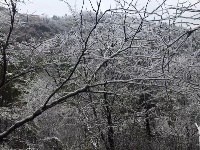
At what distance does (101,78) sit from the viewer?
10.8 m

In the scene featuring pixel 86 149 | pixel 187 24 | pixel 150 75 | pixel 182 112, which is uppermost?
pixel 187 24

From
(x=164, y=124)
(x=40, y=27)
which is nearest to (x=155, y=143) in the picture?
(x=164, y=124)

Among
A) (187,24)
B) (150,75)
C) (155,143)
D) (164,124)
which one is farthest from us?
(164,124)

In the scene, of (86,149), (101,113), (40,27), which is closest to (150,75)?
(86,149)

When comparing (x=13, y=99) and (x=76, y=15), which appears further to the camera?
(x=13, y=99)

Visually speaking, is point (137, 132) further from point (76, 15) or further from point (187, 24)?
point (187, 24)

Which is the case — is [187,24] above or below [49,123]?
above

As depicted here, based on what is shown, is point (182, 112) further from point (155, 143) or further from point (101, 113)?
point (101, 113)

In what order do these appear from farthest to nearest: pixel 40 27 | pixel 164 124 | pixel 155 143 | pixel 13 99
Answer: pixel 40 27 < pixel 164 124 < pixel 13 99 < pixel 155 143

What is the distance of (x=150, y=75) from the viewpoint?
4.48m

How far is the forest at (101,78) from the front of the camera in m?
4.01

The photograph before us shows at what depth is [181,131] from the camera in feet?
65.1

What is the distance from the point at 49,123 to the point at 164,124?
7501mm

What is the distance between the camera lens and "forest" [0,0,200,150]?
401 centimetres
